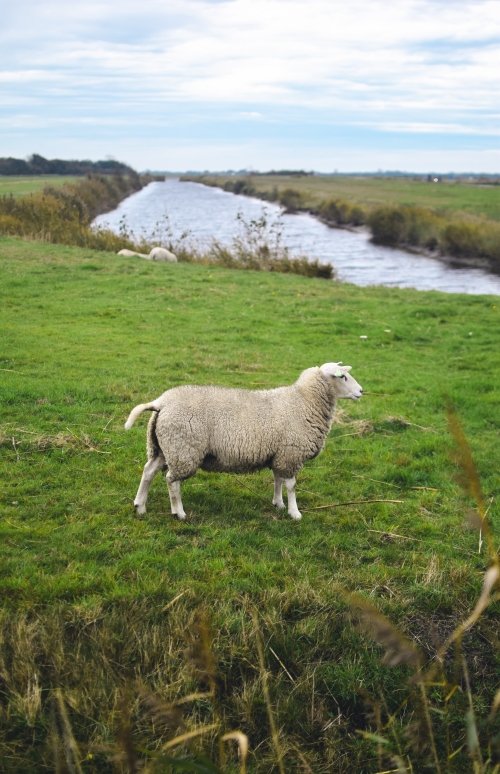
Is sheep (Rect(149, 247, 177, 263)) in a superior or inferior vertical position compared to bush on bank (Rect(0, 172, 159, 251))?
inferior

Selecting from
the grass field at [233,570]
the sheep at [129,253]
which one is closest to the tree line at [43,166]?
the sheep at [129,253]

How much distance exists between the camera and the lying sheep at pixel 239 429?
5121 mm

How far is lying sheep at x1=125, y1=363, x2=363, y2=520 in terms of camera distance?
16.8 ft

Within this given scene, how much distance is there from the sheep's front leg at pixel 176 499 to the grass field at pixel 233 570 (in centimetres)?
7

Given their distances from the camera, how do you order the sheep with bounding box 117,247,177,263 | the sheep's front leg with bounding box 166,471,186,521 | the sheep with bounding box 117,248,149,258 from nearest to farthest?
the sheep's front leg with bounding box 166,471,186,521, the sheep with bounding box 117,248,149,258, the sheep with bounding box 117,247,177,263

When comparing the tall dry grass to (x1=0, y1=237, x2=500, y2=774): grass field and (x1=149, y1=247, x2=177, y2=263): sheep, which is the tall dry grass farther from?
(x1=149, y1=247, x2=177, y2=263): sheep

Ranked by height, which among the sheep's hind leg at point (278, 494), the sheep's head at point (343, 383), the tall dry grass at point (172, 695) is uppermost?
the sheep's head at point (343, 383)

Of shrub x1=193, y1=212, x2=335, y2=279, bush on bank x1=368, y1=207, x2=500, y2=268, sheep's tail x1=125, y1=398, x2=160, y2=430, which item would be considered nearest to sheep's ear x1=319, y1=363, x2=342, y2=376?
sheep's tail x1=125, y1=398, x2=160, y2=430

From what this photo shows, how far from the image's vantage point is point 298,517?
18.0ft

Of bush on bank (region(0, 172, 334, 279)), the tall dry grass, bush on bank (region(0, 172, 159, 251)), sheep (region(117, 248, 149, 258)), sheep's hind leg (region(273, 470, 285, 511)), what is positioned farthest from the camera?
bush on bank (region(0, 172, 159, 251))

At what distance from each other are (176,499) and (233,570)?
3.04 feet

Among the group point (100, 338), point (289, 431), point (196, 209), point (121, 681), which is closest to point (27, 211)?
point (100, 338)

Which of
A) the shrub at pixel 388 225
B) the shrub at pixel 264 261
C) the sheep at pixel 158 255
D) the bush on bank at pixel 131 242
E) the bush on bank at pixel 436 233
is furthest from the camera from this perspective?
the shrub at pixel 388 225

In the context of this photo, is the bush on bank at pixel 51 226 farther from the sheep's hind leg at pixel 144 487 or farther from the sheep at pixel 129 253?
the sheep's hind leg at pixel 144 487
